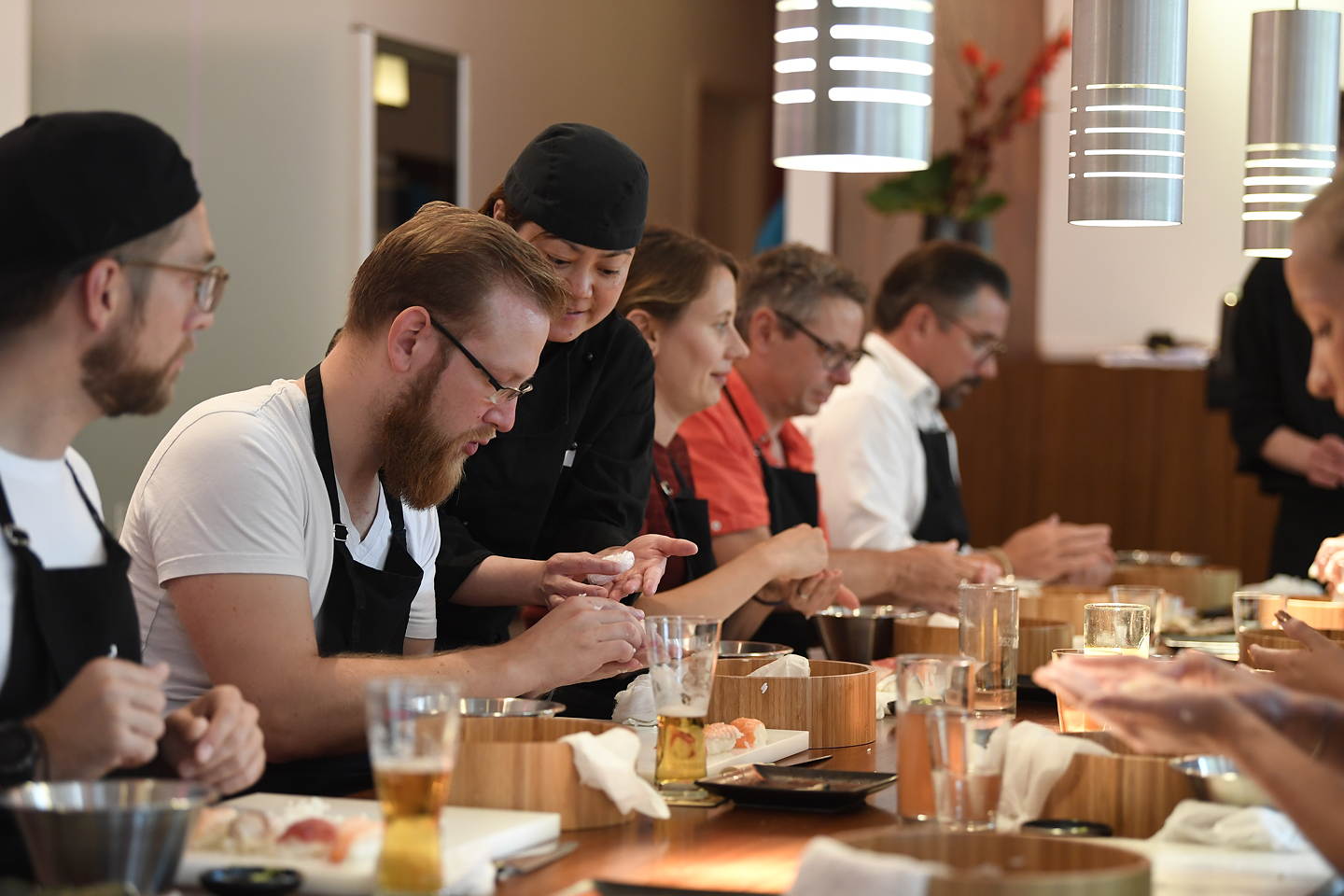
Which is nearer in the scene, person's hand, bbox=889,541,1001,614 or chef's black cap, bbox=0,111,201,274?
chef's black cap, bbox=0,111,201,274

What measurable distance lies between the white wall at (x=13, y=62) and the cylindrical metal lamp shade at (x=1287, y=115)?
2996 millimetres

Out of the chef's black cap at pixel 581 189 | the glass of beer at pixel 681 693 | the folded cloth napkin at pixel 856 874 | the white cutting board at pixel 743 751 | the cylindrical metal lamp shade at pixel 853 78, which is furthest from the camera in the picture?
the chef's black cap at pixel 581 189

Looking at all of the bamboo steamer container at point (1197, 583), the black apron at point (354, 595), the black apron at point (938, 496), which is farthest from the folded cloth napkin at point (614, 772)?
the black apron at point (938, 496)

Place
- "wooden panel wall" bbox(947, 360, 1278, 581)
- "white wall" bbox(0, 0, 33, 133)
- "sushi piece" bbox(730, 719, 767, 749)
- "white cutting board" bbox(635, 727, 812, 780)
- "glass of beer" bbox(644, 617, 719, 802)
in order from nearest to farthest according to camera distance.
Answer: "glass of beer" bbox(644, 617, 719, 802) → "white cutting board" bbox(635, 727, 812, 780) → "sushi piece" bbox(730, 719, 767, 749) → "white wall" bbox(0, 0, 33, 133) → "wooden panel wall" bbox(947, 360, 1278, 581)

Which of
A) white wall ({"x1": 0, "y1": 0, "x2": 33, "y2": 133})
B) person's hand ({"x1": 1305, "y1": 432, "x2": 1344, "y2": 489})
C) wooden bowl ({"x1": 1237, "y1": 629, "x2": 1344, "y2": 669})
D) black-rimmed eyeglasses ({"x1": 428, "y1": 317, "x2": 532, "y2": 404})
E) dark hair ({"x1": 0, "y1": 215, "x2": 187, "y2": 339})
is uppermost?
white wall ({"x1": 0, "y1": 0, "x2": 33, "y2": 133})

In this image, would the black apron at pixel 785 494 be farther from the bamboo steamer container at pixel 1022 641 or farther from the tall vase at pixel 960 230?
the tall vase at pixel 960 230

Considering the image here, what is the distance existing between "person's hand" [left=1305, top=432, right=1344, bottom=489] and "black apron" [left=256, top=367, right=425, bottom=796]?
3.31 meters

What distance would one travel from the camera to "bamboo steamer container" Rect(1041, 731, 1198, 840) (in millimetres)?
1678

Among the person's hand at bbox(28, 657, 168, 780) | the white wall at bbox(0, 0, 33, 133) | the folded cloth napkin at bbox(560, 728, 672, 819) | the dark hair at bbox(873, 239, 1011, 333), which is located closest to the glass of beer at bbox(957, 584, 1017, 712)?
the folded cloth napkin at bbox(560, 728, 672, 819)

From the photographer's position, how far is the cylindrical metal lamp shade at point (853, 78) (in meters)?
2.58

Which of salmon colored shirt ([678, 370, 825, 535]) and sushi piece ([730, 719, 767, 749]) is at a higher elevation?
salmon colored shirt ([678, 370, 825, 535])

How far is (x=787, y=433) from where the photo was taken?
14.1ft

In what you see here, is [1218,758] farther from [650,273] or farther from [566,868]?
[650,273]

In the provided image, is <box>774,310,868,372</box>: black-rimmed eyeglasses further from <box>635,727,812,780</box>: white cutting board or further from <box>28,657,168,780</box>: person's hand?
<box>28,657,168,780</box>: person's hand
